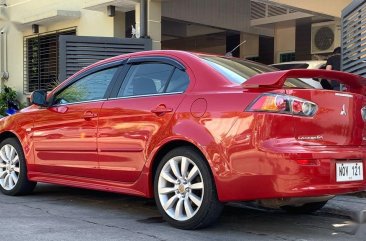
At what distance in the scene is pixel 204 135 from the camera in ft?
14.5

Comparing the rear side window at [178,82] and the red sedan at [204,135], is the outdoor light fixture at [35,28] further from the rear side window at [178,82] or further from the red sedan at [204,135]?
the rear side window at [178,82]

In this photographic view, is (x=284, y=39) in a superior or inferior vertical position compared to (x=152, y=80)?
superior

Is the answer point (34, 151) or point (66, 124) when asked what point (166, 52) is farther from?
point (34, 151)

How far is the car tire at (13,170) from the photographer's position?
249 inches

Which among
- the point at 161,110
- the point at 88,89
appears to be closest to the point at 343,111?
the point at 161,110

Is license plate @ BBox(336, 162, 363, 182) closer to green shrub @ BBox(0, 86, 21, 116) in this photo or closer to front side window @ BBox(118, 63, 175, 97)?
front side window @ BBox(118, 63, 175, 97)

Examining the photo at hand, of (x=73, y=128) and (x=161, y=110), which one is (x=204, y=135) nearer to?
(x=161, y=110)

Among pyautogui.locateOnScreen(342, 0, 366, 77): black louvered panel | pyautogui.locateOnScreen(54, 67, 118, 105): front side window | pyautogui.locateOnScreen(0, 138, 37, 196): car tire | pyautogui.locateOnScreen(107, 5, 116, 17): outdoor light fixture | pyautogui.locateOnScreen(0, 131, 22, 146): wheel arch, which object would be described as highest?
pyautogui.locateOnScreen(107, 5, 116, 17): outdoor light fixture

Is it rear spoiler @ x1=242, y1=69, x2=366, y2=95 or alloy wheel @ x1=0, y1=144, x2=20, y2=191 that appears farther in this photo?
alloy wheel @ x1=0, y1=144, x2=20, y2=191

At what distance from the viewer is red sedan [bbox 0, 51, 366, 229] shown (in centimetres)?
413

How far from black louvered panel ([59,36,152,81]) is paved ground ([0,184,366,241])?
523cm

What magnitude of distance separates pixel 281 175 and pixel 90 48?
7840mm

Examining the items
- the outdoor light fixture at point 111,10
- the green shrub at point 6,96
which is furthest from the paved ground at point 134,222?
the green shrub at point 6,96

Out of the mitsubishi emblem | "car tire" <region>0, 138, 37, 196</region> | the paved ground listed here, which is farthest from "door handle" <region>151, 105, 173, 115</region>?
"car tire" <region>0, 138, 37, 196</region>
